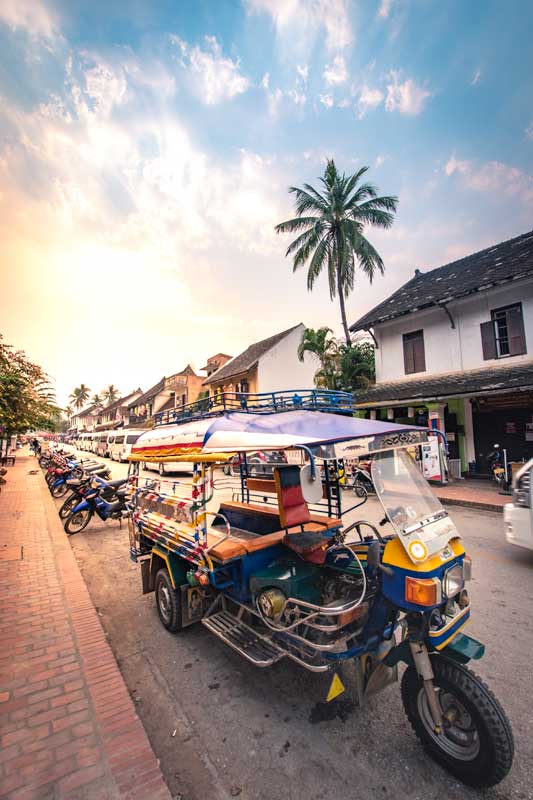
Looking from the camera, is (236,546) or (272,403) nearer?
(236,546)

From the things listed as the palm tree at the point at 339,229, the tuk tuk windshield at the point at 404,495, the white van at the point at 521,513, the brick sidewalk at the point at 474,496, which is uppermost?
the palm tree at the point at 339,229

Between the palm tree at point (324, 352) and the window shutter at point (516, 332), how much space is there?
8845 millimetres

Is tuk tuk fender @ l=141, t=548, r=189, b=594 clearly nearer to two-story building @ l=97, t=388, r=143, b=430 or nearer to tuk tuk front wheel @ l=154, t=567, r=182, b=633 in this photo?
tuk tuk front wheel @ l=154, t=567, r=182, b=633


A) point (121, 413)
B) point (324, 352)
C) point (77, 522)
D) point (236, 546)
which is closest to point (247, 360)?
point (324, 352)

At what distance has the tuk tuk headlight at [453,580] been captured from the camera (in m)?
2.42

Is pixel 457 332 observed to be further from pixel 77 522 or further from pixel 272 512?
pixel 77 522

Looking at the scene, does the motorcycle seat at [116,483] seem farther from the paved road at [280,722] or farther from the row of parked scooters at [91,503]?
the paved road at [280,722]

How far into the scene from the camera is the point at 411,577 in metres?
2.36

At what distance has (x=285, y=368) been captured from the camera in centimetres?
2800

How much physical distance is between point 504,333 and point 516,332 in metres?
0.45

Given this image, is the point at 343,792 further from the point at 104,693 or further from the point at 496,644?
the point at 496,644

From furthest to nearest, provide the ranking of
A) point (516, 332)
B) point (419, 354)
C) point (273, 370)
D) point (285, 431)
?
point (273, 370) → point (419, 354) → point (516, 332) → point (285, 431)

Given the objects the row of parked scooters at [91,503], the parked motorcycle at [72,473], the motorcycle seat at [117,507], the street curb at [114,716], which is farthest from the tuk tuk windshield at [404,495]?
the parked motorcycle at [72,473]

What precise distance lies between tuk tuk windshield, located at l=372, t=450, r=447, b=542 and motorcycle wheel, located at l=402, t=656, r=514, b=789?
0.84 meters
